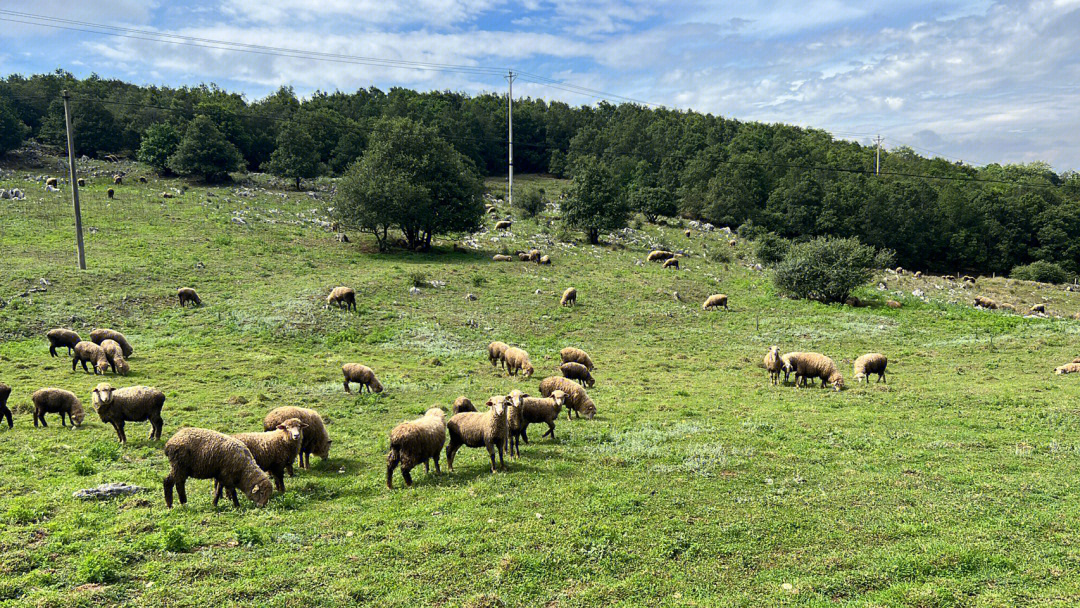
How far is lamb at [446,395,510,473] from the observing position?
1302 cm

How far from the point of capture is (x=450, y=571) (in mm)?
8570

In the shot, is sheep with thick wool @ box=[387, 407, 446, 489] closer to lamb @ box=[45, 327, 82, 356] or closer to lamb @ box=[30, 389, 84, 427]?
lamb @ box=[30, 389, 84, 427]

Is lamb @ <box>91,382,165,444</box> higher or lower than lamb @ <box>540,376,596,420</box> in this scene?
higher

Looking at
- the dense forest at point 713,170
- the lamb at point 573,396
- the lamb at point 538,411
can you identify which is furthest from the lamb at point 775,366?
the dense forest at point 713,170

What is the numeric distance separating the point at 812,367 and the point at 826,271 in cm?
2223

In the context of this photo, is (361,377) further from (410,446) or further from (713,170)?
(713,170)

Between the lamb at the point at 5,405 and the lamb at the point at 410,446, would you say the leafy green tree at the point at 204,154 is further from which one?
the lamb at the point at 410,446

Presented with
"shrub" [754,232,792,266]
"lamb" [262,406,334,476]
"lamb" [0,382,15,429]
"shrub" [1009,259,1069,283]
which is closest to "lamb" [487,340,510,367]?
"lamb" [262,406,334,476]

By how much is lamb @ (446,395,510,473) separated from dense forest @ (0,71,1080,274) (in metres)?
58.3

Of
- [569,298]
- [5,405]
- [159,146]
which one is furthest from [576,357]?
[159,146]

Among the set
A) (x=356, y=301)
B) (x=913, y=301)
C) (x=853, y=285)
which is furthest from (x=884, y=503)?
(x=913, y=301)

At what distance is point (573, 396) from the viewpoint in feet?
60.4

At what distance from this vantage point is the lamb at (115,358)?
2180cm

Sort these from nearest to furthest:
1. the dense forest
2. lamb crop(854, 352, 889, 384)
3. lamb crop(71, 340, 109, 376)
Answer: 1. lamb crop(71, 340, 109, 376)
2. lamb crop(854, 352, 889, 384)
3. the dense forest
